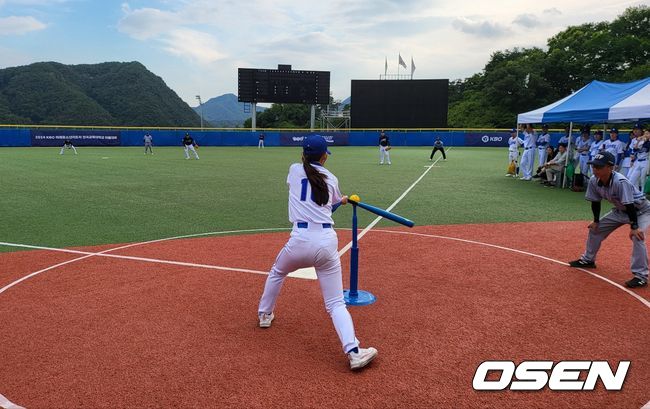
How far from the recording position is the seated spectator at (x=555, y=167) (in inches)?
686

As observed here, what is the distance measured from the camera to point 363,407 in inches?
140

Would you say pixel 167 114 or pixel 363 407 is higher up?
pixel 167 114

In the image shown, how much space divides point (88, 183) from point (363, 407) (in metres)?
16.2

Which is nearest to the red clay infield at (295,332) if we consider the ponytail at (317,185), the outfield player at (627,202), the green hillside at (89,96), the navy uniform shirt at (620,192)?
the outfield player at (627,202)

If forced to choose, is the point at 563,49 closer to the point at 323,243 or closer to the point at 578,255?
the point at 578,255

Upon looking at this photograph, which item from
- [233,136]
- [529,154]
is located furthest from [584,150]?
[233,136]

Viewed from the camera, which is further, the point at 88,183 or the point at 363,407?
the point at 88,183

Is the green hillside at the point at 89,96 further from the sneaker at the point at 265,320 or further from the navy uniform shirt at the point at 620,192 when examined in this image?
the navy uniform shirt at the point at 620,192

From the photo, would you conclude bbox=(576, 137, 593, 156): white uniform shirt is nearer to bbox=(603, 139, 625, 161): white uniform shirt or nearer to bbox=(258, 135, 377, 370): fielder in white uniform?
bbox=(603, 139, 625, 161): white uniform shirt

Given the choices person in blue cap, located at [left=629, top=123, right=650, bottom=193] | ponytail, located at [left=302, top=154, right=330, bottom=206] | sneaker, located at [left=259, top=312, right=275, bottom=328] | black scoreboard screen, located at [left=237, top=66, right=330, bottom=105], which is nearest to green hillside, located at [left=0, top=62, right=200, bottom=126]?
black scoreboard screen, located at [left=237, top=66, right=330, bottom=105]

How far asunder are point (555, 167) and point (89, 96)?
104444mm

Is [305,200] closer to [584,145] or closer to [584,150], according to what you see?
[584,150]

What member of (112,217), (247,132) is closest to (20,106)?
(247,132)

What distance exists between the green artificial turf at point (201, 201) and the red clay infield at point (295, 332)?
6.33 ft
